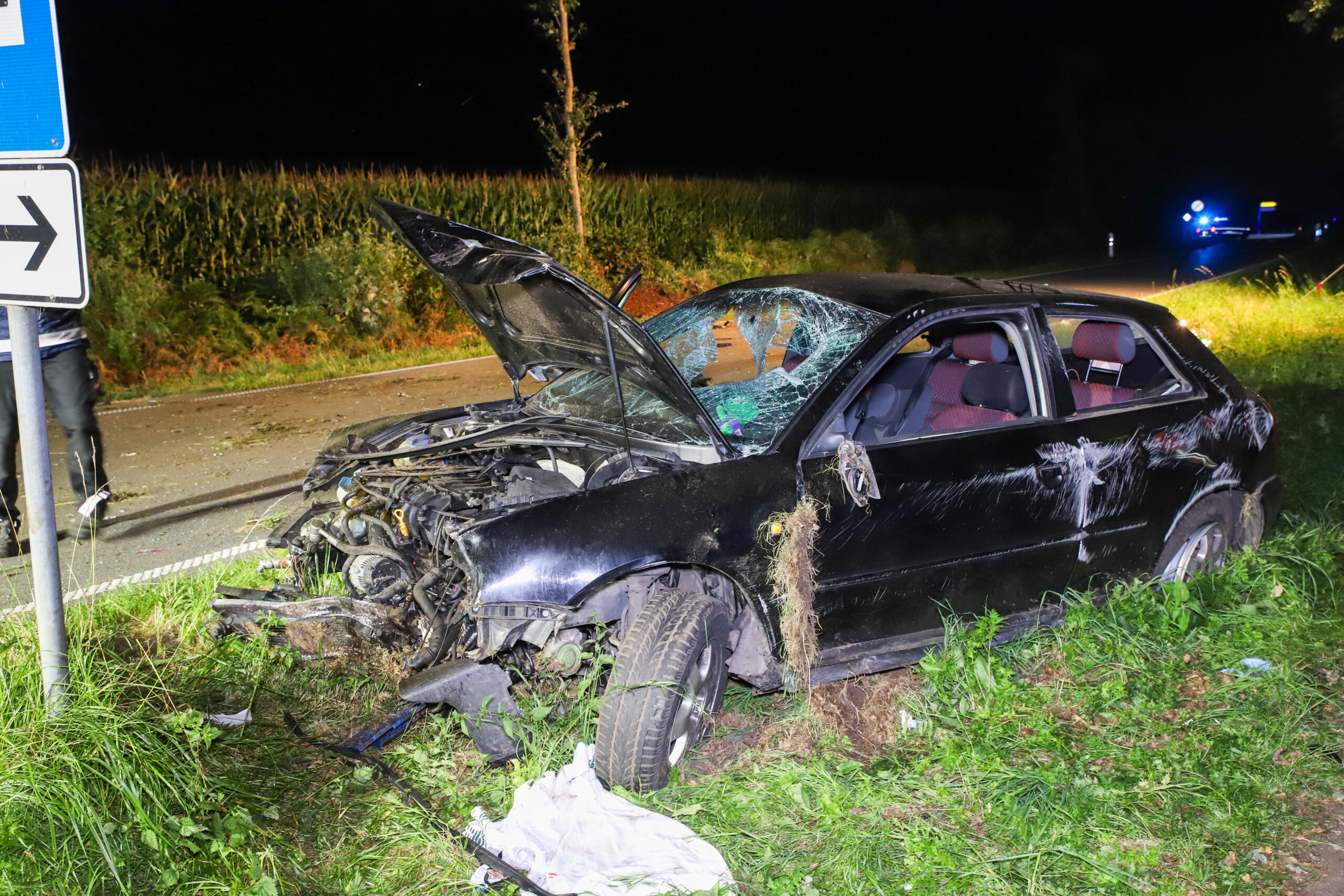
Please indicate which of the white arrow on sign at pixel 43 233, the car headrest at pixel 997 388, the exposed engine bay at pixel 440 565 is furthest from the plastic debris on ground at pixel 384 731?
the car headrest at pixel 997 388

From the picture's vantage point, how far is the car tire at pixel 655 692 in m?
2.94

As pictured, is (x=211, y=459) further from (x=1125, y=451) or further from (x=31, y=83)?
(x=1125, y=451)

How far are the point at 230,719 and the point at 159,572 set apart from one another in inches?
81.2

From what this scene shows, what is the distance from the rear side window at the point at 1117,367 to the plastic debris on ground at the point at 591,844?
2517 millimetres

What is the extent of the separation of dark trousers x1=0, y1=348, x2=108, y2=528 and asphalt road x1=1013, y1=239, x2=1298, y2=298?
15081mm

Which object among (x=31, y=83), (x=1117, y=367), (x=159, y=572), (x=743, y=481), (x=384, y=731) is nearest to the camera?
(x=31, y=83)

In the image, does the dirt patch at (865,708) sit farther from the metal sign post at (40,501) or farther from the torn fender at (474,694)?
the metal sign post at (40,501)

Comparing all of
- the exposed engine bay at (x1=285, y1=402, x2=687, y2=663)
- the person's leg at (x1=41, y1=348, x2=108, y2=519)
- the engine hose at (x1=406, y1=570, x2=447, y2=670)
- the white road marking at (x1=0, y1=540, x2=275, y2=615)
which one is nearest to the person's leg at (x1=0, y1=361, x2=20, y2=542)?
the person's leg at (x1=41, y1=348, x2=108, y2=519)

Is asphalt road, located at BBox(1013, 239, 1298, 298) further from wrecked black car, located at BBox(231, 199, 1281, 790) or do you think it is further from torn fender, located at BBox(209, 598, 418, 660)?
torn fender, located at BBox(209, 598, 418, 660)

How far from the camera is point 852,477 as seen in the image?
328 centimetres

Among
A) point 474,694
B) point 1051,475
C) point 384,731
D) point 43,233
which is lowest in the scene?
point 384,731

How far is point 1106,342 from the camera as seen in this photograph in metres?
4.42

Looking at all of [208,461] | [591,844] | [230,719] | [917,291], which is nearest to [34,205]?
[230,719]

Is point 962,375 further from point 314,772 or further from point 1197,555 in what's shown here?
point 314,772
